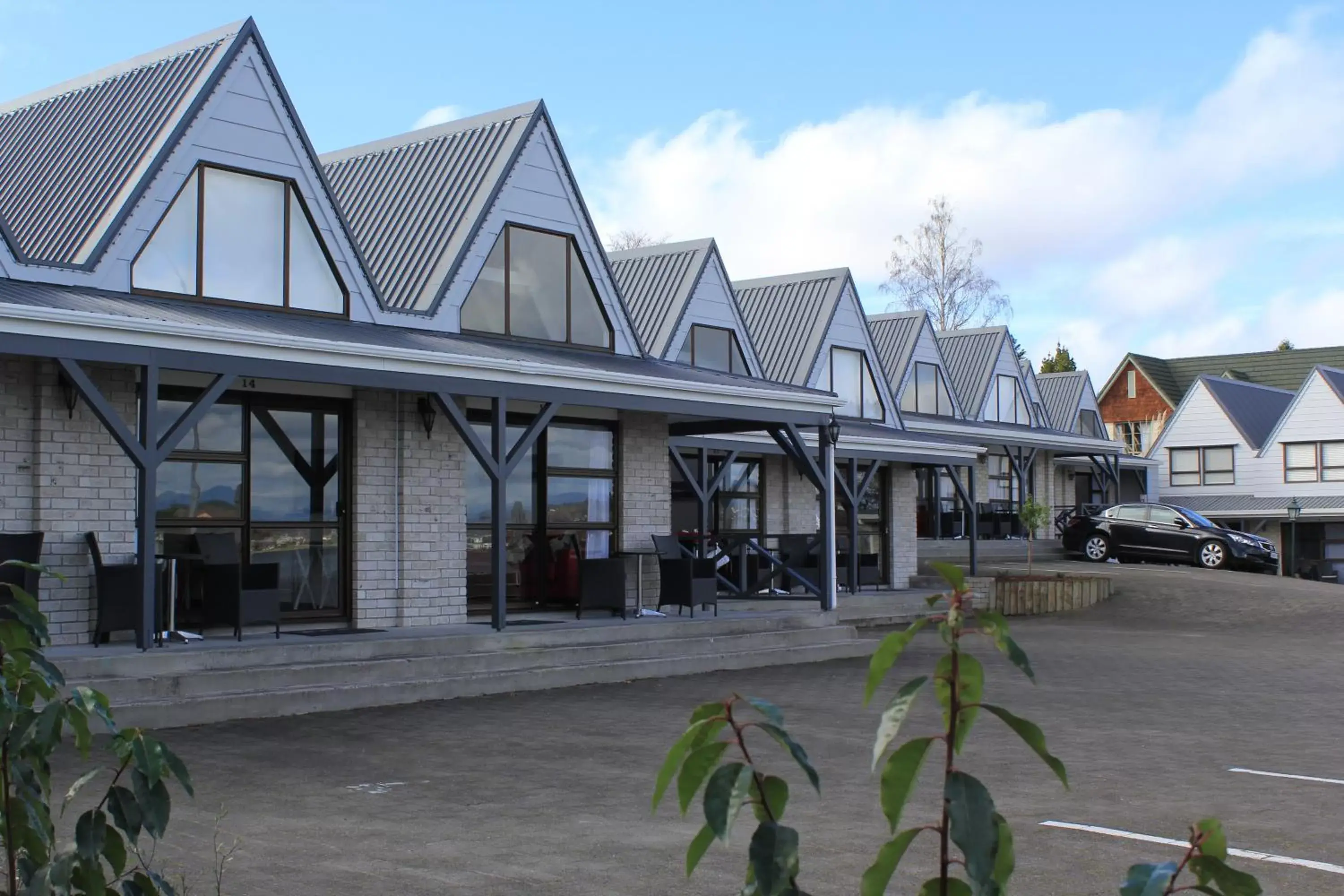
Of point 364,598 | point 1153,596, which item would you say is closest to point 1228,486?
point 1153,596

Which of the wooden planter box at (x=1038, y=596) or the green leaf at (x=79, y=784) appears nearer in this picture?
the green leaf at (x=79, y=784)

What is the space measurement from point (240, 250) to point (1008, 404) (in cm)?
3110

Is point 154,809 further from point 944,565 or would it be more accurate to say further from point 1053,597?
point 1053,597

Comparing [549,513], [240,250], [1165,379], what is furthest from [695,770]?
[1165,379]

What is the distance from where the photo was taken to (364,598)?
15.4 meters

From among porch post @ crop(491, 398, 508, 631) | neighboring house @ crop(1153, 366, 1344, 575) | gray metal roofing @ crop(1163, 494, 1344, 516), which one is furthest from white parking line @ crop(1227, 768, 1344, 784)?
gray metal roofing @ crop(1163, 494, 1344, 516)

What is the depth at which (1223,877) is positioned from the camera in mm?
2119

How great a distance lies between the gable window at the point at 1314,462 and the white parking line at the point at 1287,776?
141ft

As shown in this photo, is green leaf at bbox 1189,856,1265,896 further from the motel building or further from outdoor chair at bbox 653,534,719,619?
outdoor chair at bbox 653,534,719,619

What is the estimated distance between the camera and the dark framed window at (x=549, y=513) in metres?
17.1

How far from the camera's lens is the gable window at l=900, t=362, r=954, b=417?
3662 cm

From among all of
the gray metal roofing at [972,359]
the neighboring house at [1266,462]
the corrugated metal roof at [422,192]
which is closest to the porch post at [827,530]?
the corrugated metal roof at [422,192]

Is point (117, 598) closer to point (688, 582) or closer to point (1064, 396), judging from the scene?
point (688, 582)

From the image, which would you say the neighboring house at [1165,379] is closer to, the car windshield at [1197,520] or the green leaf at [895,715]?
the car windshield at [1197,520]
